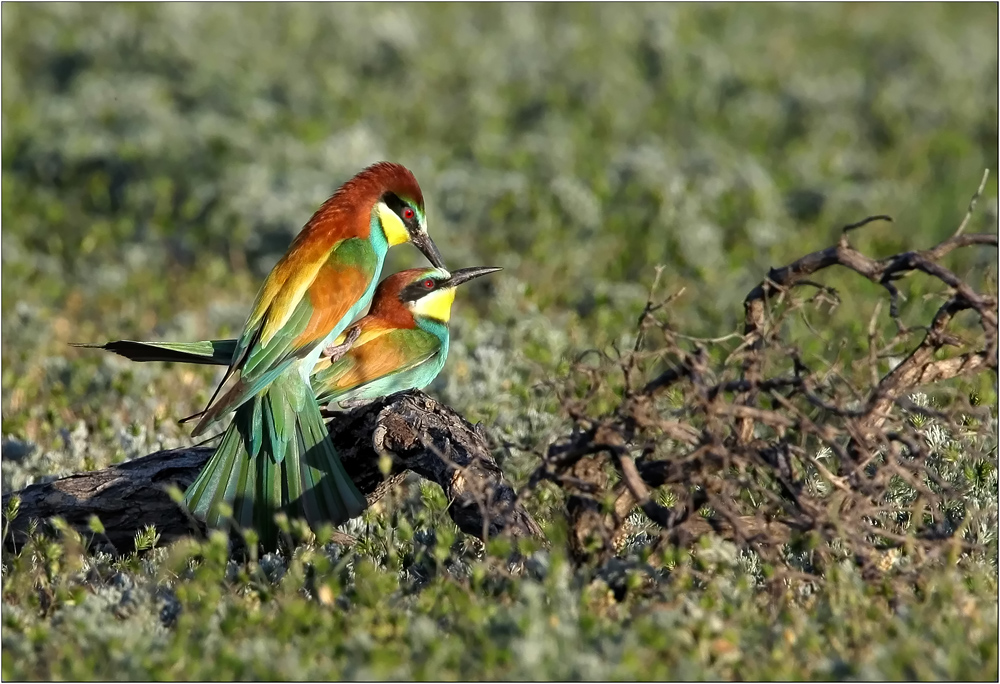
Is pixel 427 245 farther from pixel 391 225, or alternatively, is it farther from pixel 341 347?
pixel 341 347

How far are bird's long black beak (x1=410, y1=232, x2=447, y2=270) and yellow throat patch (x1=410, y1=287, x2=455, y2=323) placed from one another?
15 cm

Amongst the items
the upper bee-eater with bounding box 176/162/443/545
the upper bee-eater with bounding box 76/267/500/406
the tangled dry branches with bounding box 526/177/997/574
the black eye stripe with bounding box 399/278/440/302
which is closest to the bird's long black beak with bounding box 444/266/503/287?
the upper bee-eater with bounding box 76/267/500/406

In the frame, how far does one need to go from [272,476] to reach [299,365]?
1.85ft

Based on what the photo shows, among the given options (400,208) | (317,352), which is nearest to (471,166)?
(400,208)

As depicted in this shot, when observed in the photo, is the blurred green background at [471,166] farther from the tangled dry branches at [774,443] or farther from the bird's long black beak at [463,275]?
the tangled dry branches at [774,443]

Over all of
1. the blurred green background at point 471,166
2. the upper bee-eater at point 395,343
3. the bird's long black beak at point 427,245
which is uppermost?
the blurred green background at point 471,166

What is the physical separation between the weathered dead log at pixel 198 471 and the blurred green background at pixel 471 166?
2.44ft

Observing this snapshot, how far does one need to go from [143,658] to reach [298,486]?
3.68 feet

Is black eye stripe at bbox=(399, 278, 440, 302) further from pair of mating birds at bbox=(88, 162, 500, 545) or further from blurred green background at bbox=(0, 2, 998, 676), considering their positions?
blurred green background at bbox=(0, 2, 998, 676)

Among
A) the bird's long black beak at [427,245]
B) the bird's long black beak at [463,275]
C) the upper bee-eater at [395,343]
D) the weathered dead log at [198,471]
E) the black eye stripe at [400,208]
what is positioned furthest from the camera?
the bird's long black beak at [463,275]

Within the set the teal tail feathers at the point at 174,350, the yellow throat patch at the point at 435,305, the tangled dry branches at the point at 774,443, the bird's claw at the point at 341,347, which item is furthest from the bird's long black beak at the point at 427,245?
the tangled dry branches at the point at 774,443

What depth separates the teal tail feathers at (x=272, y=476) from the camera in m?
4.11

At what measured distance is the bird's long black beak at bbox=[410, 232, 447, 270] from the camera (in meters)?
5.42

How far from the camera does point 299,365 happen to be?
4.67m
